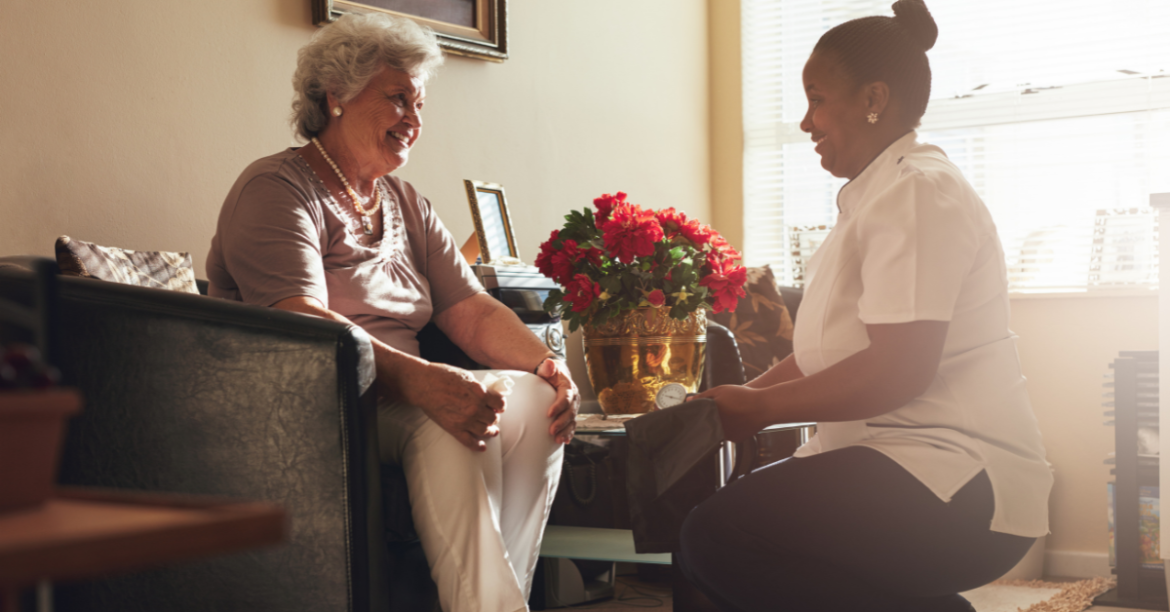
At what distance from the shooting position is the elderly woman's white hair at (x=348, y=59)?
6.36 ft

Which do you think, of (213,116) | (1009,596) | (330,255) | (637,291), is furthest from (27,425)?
(1009,596)

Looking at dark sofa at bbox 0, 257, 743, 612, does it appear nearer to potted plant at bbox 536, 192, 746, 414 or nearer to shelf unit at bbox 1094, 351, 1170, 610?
potted plant at bbox 536, 192, 746, 414

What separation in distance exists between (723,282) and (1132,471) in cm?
163

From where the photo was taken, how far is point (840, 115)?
4.66ft

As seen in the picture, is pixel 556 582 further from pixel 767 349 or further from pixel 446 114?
pixel 446 114

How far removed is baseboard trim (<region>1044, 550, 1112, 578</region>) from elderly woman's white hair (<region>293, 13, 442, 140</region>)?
8.92ft

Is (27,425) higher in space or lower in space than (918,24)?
lower

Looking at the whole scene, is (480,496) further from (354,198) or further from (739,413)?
(354,198)

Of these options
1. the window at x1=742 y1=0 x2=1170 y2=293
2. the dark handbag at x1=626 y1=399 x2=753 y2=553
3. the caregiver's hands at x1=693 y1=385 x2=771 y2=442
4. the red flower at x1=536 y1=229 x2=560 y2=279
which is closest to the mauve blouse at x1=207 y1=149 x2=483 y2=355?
the red flower at x1=536 y1=229 x2=560 y2=279

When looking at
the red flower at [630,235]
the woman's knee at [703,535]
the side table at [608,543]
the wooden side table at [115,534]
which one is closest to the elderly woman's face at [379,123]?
the red flower at [630,235]

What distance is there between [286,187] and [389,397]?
46 cm

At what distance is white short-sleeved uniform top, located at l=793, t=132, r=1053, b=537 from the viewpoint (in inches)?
48.7

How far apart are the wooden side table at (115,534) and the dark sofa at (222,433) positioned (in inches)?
33.4

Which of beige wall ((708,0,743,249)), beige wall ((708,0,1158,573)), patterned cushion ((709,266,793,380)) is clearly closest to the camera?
patterned cushion ((709,266,793,380))
